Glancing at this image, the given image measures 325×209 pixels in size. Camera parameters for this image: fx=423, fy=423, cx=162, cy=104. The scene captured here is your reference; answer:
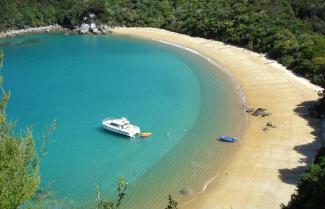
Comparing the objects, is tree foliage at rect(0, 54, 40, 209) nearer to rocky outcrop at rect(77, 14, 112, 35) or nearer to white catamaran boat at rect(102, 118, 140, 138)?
white catamaran boat at rect(102, 118, 140, 138)

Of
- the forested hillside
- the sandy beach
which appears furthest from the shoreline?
the sandy beach

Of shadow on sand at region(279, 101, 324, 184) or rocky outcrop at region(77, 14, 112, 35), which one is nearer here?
shadow on sand at region(279, 101, 324, 184)

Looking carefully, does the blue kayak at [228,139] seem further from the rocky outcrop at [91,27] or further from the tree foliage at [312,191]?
the rocky outcrop at [91,27]

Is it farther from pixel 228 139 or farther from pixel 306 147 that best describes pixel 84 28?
pixel 306 147

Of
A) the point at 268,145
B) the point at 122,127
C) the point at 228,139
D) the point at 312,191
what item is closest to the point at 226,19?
the point at 122,127

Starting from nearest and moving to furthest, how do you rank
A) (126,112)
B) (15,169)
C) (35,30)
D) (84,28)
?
1. (15,169)
2. (126,112)
3. (84,28)
4. (35,30)

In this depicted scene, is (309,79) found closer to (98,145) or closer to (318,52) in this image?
(318,52)

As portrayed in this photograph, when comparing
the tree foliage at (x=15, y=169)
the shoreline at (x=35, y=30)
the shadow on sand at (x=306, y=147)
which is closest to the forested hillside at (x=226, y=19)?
the shoreline at (x=35, y=30)
